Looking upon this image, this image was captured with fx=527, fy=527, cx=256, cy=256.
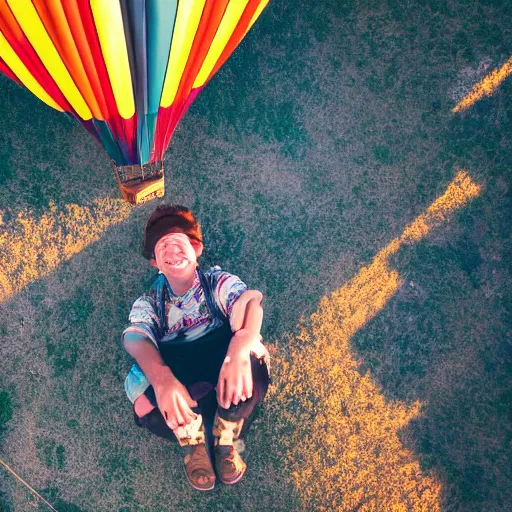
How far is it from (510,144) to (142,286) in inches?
119

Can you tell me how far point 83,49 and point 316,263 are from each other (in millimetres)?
2175

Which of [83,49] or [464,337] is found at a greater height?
[83,49]

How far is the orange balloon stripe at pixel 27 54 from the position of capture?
8.36 ft

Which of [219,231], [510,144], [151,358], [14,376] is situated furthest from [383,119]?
[14,376]

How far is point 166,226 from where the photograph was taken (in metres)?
3.17

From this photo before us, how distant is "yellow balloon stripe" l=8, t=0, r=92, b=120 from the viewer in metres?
2.48

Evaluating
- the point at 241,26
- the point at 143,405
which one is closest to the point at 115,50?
the point at 241,26

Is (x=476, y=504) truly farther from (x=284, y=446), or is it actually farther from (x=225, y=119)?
(x=225, y=119)

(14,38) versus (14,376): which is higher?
(14,38)

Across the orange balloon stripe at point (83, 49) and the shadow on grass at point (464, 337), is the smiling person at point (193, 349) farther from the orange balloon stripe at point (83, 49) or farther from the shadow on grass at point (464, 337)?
the shadow on grass at point (464, 337)

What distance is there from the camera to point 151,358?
10.0 feet

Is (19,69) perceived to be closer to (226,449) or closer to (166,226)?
(166,226)

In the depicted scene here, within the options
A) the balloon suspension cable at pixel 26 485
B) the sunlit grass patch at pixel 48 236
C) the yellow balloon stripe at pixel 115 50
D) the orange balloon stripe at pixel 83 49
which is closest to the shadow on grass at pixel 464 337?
the sunlit grass patch at pixel 48 236

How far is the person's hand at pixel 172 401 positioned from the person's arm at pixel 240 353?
0.21 metres
